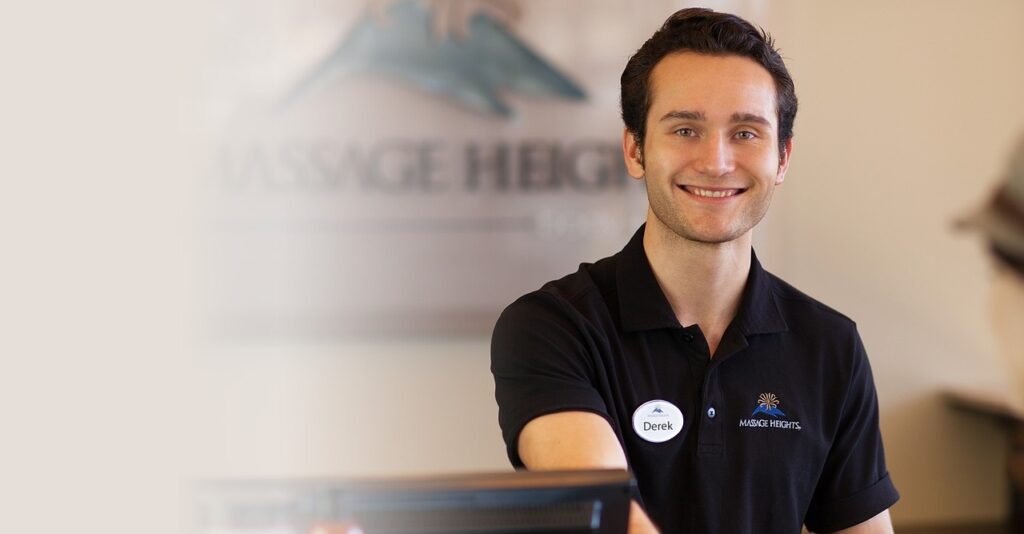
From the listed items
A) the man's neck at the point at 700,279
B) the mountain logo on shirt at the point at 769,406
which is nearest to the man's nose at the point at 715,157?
the man's neck at the point at 700,279

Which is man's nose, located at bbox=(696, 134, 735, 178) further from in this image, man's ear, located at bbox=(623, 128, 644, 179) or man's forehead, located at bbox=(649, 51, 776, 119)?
man's ear, located at bbox=(623, 128, 644, 179)

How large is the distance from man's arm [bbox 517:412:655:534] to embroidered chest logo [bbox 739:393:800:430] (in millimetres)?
247

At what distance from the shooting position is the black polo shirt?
1.71m

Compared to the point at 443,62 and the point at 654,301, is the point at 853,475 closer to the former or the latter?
the point at 654,301

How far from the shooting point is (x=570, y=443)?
161 cm

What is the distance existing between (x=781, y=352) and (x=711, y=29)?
20.7 inches

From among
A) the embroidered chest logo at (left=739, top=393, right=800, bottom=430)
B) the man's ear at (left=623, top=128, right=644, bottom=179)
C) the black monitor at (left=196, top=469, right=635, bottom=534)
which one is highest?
the man's ear at (left=623, top=128, right=644, bottom=179)

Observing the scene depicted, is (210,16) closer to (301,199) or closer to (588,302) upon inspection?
(301,199)

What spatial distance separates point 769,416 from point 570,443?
34cm

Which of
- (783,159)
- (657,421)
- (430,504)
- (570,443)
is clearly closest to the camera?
(430,504)

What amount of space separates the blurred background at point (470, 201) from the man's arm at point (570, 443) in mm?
2115

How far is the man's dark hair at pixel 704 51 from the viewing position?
1875mm

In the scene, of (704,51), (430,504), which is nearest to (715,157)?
(704,51)

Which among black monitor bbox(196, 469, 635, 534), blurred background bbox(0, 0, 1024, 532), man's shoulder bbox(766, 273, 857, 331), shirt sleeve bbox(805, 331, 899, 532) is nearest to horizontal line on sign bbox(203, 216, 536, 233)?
blurred background bbox(0, 0, 1024, 532)
